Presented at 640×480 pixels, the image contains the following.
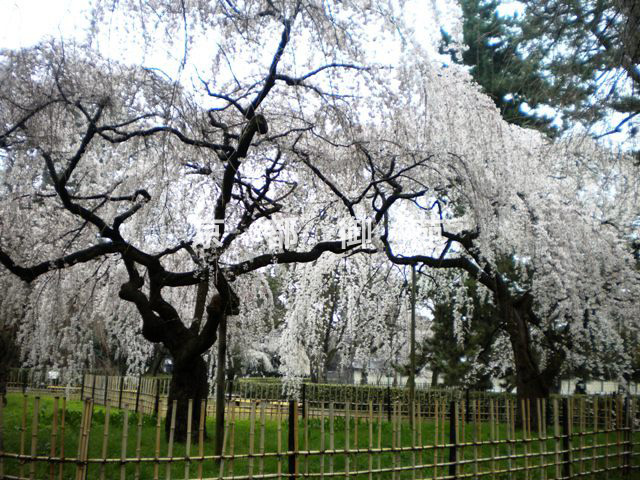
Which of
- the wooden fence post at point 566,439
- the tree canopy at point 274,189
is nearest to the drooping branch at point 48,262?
the tree canopy at point 274,189

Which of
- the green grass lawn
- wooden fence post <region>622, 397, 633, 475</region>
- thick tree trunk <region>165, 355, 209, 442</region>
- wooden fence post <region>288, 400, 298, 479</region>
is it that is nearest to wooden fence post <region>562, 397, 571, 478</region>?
the green grass lawn

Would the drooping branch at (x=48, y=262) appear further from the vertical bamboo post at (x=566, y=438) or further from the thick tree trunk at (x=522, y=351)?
the thick tree trunk at (x=522, y=351)

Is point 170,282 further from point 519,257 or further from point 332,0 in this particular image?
point 519,257

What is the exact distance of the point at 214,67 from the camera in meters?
7.39

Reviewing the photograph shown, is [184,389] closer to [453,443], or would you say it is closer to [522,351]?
[453,443]

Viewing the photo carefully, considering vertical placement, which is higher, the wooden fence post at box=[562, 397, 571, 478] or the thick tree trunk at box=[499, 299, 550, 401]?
the thick tree trunk at box=[499, 299, 550, 401]

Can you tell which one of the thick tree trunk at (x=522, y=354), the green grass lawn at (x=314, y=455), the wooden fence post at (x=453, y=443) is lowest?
the green grass lawn at (x=314, y=455)

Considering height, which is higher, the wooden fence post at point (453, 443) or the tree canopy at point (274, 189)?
the tree canopy at point (274, 189)

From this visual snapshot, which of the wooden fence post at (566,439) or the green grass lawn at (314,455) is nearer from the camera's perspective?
the green grass lawn at (314,455)

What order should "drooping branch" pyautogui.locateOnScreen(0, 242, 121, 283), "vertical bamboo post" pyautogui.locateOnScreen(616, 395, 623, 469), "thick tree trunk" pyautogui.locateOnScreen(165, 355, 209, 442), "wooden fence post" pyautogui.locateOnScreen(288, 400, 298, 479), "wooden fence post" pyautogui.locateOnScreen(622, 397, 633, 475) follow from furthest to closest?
"thick tree trunk" pyautogui.locateOnScreen(165, 355, 209, 442)
"wooden fence post" pyautogui.locateOnScreen(622, 397, 633, 475)
"vertical bamboo post" pyautogui.locateOnScreen(616, 395, 623, 469)
"drooping branch" pyautogui.locateOnScreen(0, 242, 121, 283)
"wooden fence post" pyautogui.locateOnScreen(288, 400, 298, 479)

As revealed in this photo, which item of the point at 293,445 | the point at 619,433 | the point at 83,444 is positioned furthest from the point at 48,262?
the point at 619,433

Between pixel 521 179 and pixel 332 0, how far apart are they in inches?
230

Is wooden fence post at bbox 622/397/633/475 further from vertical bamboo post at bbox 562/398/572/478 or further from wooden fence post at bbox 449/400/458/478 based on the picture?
wooden fence post at bbox 449/400/458/478

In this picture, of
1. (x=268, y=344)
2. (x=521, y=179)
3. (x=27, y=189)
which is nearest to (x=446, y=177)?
(x=521, y=179)
